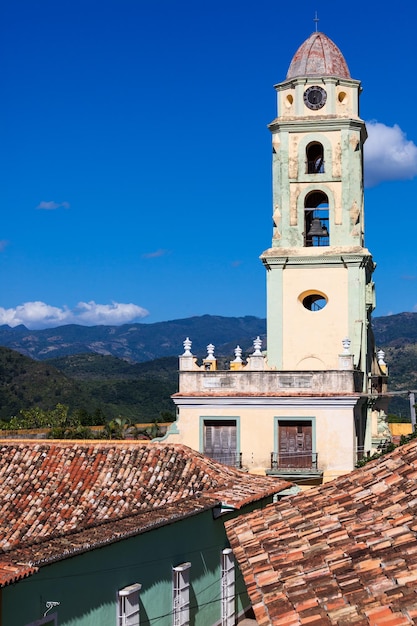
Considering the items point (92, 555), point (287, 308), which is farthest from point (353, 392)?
point (92, 555)

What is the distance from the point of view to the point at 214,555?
16734mm

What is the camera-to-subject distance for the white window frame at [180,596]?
15.1 meters

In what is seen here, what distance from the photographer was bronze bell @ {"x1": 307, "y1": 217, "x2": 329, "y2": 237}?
27.9 m

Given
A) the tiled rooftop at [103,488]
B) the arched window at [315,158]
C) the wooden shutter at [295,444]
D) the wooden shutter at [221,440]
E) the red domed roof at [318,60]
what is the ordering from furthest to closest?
the arched window at [315,158], the red domed roof at [318,60], the wooden shutter at [221,440], the wooden shutter at [295,444], the tiled rooftop at [103,488]

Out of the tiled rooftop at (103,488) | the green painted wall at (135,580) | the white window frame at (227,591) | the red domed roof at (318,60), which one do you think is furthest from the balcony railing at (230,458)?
the red domed roof at (318,60)

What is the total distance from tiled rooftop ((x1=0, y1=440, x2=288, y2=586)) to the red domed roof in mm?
Answer: 13094

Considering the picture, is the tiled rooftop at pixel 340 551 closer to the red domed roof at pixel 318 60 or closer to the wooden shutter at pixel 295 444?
the wooden shutter at pixel 295 444

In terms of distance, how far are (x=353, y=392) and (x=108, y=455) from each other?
9.03m

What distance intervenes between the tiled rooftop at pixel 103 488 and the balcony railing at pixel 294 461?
5757 mm

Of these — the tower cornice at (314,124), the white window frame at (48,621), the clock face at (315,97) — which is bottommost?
the white window frame at (48,621)

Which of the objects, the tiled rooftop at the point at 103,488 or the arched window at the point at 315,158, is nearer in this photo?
the tiled rooftop at the point at 103,488

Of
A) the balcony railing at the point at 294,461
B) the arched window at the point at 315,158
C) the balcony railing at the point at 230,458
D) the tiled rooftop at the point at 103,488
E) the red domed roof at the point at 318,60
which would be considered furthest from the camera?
the arched window at the point at 315,158

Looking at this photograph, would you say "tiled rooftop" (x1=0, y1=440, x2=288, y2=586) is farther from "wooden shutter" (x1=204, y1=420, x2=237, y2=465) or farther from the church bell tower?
the church bell tower

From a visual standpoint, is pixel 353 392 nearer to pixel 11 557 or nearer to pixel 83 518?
pixel 83 518
